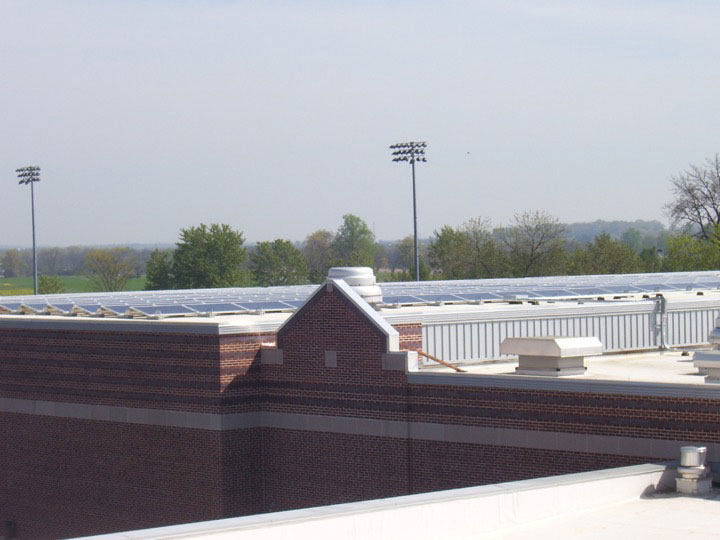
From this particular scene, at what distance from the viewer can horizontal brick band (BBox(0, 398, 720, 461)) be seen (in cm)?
2186

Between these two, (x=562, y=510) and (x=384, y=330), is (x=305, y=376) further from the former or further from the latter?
(x=562, y=510)

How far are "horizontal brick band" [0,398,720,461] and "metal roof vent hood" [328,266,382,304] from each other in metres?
4.45

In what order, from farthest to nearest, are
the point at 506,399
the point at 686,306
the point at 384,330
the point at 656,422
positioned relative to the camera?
1. the point at 686,306
2. the point at 384,330
3. the point at 506,399
4. the point at 656,422

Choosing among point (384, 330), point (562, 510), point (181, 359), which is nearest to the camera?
point (562, 510)

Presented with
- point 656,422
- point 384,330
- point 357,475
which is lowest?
point 357,475

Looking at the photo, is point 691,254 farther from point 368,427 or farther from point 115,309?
point 368,427

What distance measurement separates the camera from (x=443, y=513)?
16172mm

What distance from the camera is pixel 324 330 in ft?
89.0

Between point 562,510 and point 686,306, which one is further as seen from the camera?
point 686,306

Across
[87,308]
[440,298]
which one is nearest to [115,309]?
[87,308]

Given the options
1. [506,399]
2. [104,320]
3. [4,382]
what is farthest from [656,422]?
[4,382]

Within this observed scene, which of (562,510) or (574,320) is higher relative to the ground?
(574,320)

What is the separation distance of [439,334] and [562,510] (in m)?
12.5

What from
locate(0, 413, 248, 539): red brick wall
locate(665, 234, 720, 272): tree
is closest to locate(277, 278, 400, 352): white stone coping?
locate(0, 413, 248, 539): red brick wall
